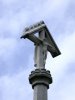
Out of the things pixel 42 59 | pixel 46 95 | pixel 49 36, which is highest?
pixel 49 36

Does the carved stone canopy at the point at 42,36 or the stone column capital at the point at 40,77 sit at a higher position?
the carved stone canopy at the point at 42,36

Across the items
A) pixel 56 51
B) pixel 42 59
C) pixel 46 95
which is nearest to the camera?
pixel 46 95

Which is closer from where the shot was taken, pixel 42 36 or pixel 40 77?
pixel 40 77

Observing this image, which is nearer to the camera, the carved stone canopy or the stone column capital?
the stone column capital

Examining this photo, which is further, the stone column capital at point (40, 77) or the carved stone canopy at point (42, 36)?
the carved stone canopy at point (42, 36)

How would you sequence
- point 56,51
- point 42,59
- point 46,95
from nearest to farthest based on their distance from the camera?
1. point 46,95
2. point 42,59
3. point 56,51

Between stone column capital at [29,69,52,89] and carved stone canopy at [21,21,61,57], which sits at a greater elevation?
carved stone canopy at [21,21,61,57]

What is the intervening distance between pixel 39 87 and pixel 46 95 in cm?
93

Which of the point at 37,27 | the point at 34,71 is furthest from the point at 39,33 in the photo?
the point at 34,71

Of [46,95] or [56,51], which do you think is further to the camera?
[56,51]

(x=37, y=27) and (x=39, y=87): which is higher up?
(x=37, y=27)

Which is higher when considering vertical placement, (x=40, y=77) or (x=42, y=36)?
(x=42, y=36)

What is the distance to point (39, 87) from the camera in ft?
140

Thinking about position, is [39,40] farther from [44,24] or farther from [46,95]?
[46,95]
